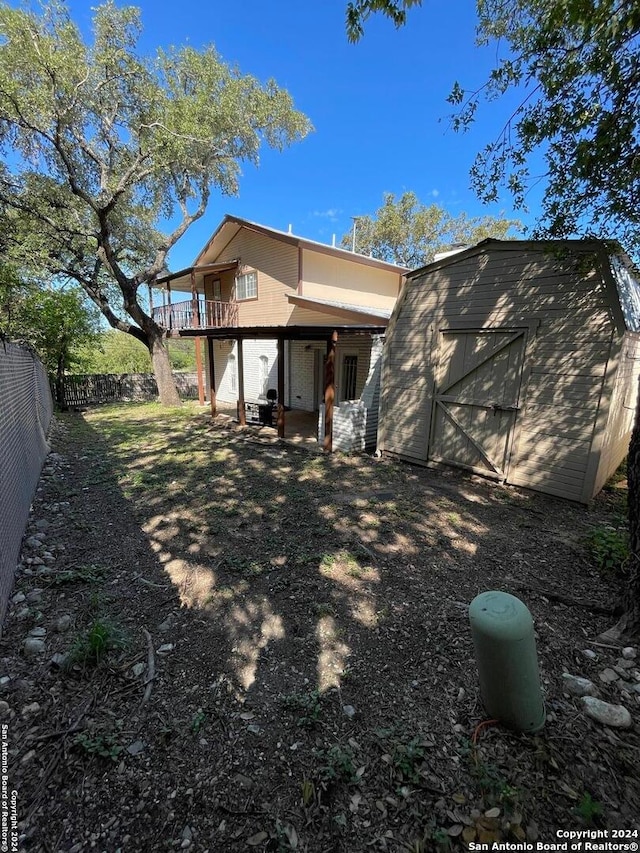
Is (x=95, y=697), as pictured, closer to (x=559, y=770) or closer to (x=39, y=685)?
(x=39, y=685)

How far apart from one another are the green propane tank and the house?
6.06m

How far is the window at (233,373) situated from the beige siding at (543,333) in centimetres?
1032

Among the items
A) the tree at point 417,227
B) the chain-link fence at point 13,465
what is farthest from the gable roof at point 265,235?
the tree at point 417,227

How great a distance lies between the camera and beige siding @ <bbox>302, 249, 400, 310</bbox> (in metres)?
11.9

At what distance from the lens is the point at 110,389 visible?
15.7 metres

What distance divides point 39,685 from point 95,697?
14.8 inches

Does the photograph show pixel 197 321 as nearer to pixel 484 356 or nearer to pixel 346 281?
pixel 346 281

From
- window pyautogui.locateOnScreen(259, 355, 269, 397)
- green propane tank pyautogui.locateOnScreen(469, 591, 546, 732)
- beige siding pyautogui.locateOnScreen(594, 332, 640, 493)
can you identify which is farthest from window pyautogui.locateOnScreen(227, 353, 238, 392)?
green propane tank pyautogui.locateOnScreen(469, 591, 546, 732)

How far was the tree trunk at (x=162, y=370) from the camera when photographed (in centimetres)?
1376

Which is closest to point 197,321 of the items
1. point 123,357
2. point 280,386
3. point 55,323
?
point 55,323

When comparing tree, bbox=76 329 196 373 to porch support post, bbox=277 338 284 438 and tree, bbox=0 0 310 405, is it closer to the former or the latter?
tree, bbox=0 0 310 405

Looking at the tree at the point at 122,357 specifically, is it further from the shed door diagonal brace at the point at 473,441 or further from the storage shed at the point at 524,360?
the shed door diagonal brace at the point at 473,441

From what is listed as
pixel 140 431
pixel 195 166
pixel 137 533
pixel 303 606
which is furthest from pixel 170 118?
pixel 303 606

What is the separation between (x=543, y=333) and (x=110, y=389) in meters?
16.1
